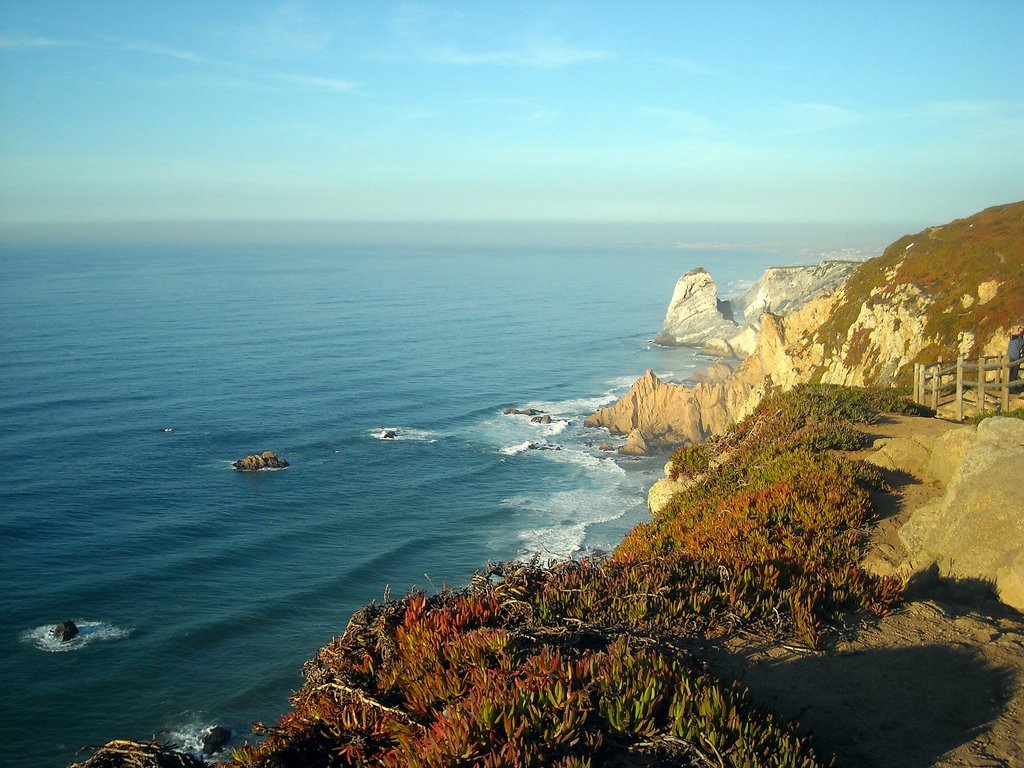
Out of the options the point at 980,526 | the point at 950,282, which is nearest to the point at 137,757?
the point at 980,526

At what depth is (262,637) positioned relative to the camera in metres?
29.7

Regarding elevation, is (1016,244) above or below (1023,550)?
above

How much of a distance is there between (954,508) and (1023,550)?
1.03 meters

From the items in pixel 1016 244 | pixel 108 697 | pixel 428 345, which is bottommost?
pixel 108 697

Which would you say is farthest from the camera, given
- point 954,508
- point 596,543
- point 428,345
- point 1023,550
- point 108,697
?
point 428,345

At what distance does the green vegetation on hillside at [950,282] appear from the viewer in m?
30.3

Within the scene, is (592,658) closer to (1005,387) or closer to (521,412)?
(1005,387)

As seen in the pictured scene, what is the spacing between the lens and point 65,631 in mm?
29109

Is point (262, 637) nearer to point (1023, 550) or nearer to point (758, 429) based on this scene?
point (758, 429)

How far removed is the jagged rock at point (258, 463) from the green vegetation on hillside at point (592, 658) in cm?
4082

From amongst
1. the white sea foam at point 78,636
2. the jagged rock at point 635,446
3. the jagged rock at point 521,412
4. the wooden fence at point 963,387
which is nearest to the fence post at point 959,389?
the wooden fence at point 963,387

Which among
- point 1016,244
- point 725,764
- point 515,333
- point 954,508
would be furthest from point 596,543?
point 515,333

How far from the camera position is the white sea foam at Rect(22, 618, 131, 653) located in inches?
1128

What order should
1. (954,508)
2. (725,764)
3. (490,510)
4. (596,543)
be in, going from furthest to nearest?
(490,510), (596,543), (954,508), (725,764)
